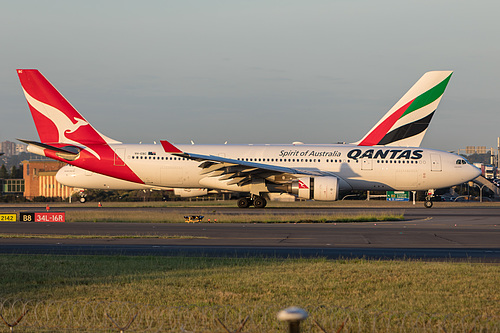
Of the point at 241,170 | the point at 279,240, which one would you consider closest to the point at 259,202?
the point at 241,170

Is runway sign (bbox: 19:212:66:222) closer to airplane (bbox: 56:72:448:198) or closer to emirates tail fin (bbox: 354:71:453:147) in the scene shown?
airplane (bbox: 56:72:448:198)

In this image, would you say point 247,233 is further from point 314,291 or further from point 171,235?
point 314,291

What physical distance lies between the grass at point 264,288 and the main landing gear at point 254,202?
2451 cm

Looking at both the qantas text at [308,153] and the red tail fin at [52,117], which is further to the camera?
the red tail fin at [52,117]

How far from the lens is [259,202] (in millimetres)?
39875

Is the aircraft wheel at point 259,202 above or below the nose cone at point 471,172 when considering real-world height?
below

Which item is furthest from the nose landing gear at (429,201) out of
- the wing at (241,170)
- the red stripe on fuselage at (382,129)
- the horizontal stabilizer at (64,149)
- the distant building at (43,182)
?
the distant building at (43,182)

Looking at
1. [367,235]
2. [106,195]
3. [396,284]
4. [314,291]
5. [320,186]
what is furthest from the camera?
[106,195]

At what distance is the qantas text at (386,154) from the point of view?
132 ft

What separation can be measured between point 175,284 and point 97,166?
31.0m

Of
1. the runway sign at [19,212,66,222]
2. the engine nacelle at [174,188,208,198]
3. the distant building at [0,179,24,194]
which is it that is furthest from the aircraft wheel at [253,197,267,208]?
the distant building at [0,179,24,194]

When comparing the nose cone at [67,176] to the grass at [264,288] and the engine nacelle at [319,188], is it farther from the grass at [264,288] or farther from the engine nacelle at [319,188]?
the grass at [264,288]

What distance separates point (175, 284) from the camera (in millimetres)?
11703

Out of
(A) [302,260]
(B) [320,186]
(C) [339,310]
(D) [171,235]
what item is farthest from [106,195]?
(C) [339,310]
